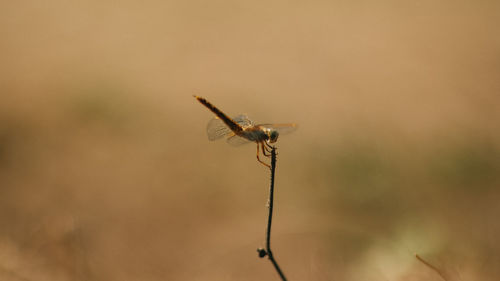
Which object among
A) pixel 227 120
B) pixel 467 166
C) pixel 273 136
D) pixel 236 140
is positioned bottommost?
pixel 273 136

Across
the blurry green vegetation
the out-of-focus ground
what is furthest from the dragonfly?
the blurry green vegetation

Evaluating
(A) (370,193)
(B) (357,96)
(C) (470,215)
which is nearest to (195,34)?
(B) (357,96)

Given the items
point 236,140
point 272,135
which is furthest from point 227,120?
point 272,135

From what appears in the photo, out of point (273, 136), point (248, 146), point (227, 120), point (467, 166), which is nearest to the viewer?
point (273, 136)

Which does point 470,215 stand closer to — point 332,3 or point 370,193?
point 370,193

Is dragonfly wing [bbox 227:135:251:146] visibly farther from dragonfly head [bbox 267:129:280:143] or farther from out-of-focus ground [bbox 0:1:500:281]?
out-of-focus ground [bbox 0:1:500:281]

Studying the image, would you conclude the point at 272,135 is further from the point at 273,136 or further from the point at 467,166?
the point at 467,166
